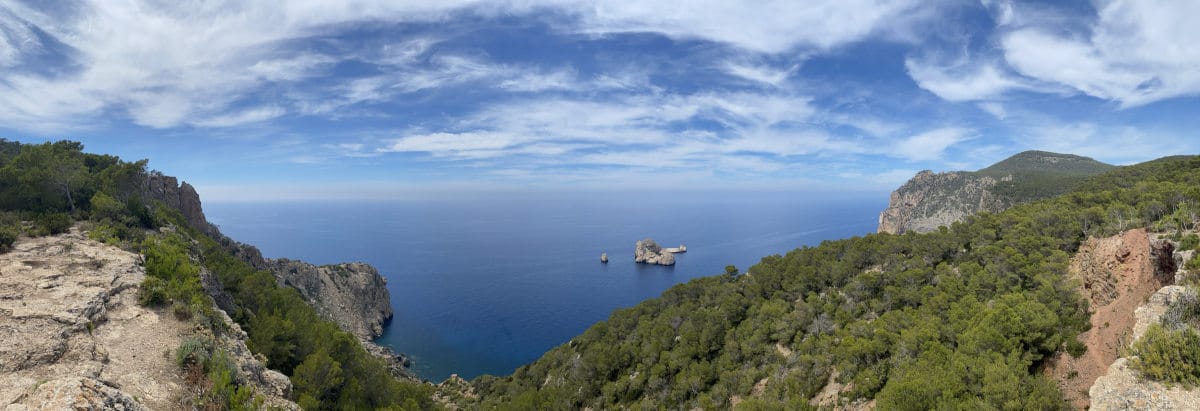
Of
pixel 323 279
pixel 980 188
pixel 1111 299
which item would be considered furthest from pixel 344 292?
pixel 980 188

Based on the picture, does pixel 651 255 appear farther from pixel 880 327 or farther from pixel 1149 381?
pixel 1149 381

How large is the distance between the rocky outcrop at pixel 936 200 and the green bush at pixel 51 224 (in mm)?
158769

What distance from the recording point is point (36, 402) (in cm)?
1070

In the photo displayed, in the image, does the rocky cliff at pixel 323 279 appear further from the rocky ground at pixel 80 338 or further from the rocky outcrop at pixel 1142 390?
the rocky outcrop at pixel 1142 390

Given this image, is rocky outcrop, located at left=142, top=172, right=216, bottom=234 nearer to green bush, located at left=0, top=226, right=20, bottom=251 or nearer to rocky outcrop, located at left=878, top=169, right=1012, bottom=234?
green bush, located at left=0, top=226, right=20, bottom=251

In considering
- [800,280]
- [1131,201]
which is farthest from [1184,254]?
[800,280]

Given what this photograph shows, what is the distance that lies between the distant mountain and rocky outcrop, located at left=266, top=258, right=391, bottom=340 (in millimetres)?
138439

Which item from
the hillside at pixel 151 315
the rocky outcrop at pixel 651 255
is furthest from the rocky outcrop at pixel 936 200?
the hillside at pixel 151 315

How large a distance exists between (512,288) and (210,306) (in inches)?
3516

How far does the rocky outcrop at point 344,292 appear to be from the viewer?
70.2m

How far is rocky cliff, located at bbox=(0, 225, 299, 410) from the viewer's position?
11570mm

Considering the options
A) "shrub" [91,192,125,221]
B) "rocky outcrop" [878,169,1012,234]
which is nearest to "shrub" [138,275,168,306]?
"shrub" [91,192,125,221]

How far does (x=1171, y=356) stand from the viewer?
42.9 feet

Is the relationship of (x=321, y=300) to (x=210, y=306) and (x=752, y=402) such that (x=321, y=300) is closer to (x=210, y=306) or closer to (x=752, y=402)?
(x=210, y=306)
